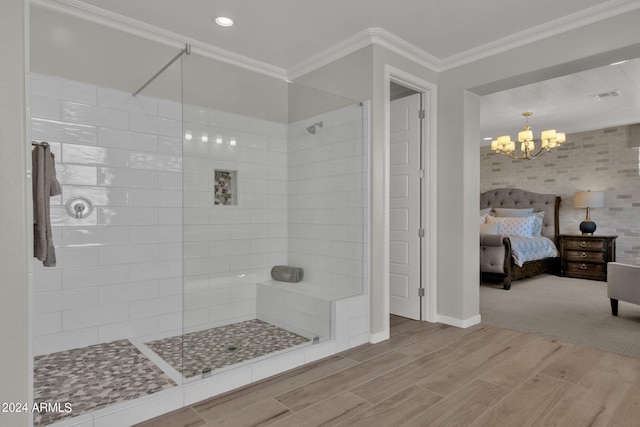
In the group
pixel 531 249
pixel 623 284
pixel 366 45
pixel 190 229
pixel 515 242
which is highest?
pixel 366 45

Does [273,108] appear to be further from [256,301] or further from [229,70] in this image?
[256,301]

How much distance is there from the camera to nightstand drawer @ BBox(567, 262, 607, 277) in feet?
19.5

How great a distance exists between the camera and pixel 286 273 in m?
3.30

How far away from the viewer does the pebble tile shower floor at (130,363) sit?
83.0 inches

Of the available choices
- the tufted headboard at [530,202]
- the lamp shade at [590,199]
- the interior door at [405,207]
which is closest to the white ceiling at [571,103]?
the lamp shade at [590,199]

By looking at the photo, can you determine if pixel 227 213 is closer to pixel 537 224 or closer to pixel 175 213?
pixel 175 213

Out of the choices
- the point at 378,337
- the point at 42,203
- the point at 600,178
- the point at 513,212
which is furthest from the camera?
the point at 513,212

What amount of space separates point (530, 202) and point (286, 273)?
573cm

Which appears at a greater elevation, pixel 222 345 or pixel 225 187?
pixel 225 187

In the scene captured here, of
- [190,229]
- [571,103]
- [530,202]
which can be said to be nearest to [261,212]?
[190,229]

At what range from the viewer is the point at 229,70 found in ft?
11.3

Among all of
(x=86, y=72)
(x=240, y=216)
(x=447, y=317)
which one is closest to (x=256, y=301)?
(x=240, y=216)

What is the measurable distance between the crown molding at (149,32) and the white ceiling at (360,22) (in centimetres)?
4

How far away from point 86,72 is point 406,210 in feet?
9.85
